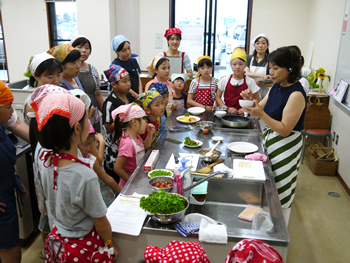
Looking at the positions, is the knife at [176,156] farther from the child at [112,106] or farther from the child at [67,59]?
the child at [67,59]

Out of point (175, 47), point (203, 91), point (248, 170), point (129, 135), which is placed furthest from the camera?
point (175, 47)

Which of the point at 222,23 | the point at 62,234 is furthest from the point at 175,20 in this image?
the point at 62,234

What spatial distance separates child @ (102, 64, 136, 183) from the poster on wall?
103 inches

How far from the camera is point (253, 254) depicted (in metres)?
0.73

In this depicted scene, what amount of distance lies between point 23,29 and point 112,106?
530 centimetres

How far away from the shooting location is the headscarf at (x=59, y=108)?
104cm

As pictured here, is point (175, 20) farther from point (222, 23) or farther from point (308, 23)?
point (308, 23)

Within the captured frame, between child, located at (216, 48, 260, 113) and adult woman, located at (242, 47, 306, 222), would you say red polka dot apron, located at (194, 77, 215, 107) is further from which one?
adult woman, located at (242, 47, 306, 222)

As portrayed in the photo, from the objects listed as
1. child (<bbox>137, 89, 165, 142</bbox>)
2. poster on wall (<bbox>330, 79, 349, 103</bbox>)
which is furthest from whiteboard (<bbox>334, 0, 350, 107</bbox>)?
child (<bbox>137, 89, 165, 142</bbox>)

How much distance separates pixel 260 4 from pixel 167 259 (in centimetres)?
570

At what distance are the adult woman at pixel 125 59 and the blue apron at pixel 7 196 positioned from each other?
65.0 inches

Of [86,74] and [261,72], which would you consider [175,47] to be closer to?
[261,72]

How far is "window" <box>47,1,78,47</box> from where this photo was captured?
616cm

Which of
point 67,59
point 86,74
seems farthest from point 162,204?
point 86,74
